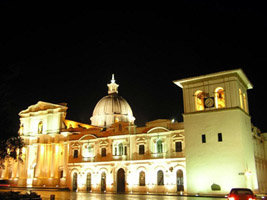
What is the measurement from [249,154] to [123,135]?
61.1 ft

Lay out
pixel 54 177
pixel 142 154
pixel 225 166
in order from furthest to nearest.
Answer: pixel 54 177
pixel 142 154
pixel 225 166

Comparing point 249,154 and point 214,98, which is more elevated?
point 214,98

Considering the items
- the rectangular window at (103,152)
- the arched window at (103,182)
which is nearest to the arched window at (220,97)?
the rectangular window at (103,152)

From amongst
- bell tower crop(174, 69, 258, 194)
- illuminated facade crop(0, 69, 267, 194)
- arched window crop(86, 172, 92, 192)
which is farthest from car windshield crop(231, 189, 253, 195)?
arched window crop(86, 172, 92, 192)

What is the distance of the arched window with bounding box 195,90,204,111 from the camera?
38312 millimetres

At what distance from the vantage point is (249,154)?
3659 cm

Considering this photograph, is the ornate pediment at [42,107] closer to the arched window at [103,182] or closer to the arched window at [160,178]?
the arched window at [103,182]

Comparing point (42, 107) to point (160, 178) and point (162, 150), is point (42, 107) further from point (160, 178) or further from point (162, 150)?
point (160, 178)

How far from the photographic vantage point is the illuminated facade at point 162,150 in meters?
35.1

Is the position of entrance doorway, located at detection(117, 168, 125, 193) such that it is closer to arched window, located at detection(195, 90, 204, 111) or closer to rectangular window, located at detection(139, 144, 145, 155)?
rectangular window, located at detection(139, 144, 145, 155)

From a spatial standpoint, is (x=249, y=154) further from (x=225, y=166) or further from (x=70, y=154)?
(x=70, y=154)

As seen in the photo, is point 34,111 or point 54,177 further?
point 34,111

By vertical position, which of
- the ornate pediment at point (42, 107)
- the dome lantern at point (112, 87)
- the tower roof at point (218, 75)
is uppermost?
the dome lantern at point (112, 87)

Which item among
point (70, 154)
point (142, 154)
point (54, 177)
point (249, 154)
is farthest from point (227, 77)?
point (54, 177)
